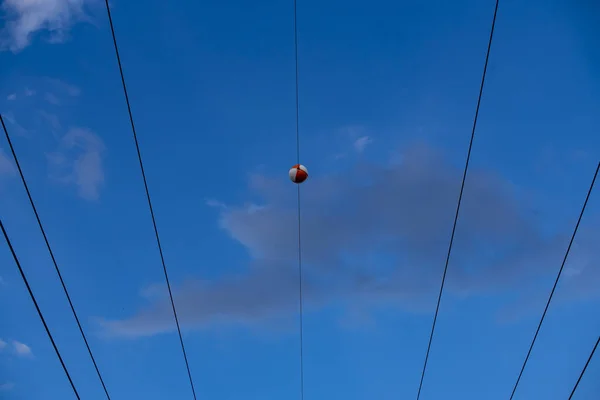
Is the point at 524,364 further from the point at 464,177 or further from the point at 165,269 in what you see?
the point at 165,269

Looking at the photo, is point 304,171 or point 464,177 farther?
point 304,171

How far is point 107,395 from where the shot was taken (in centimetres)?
1279

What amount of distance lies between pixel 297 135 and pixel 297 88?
177 cm

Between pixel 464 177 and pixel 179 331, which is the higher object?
pixel 464 177

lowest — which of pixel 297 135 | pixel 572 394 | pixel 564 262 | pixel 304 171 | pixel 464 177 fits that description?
pixel 572 394

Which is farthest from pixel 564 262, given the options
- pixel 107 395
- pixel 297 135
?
pixel 107 395

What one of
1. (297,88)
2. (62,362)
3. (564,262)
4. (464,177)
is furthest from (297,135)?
(62,362)

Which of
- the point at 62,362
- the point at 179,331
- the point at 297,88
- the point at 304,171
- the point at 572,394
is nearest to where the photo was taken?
the point at 62,362

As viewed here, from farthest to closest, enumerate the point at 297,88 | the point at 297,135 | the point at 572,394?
the point at 297,135, the point at 297,88, the point at 572,394

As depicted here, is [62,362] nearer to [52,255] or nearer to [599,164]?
[52,255]

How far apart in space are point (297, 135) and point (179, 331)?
7.38 m

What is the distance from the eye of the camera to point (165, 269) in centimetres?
1271

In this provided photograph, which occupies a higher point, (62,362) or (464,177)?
(464,177)

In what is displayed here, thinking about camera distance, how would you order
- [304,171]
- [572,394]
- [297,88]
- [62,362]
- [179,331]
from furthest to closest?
[297,88]
[304,171]
[179,331]
[572,394]
[62,362]
